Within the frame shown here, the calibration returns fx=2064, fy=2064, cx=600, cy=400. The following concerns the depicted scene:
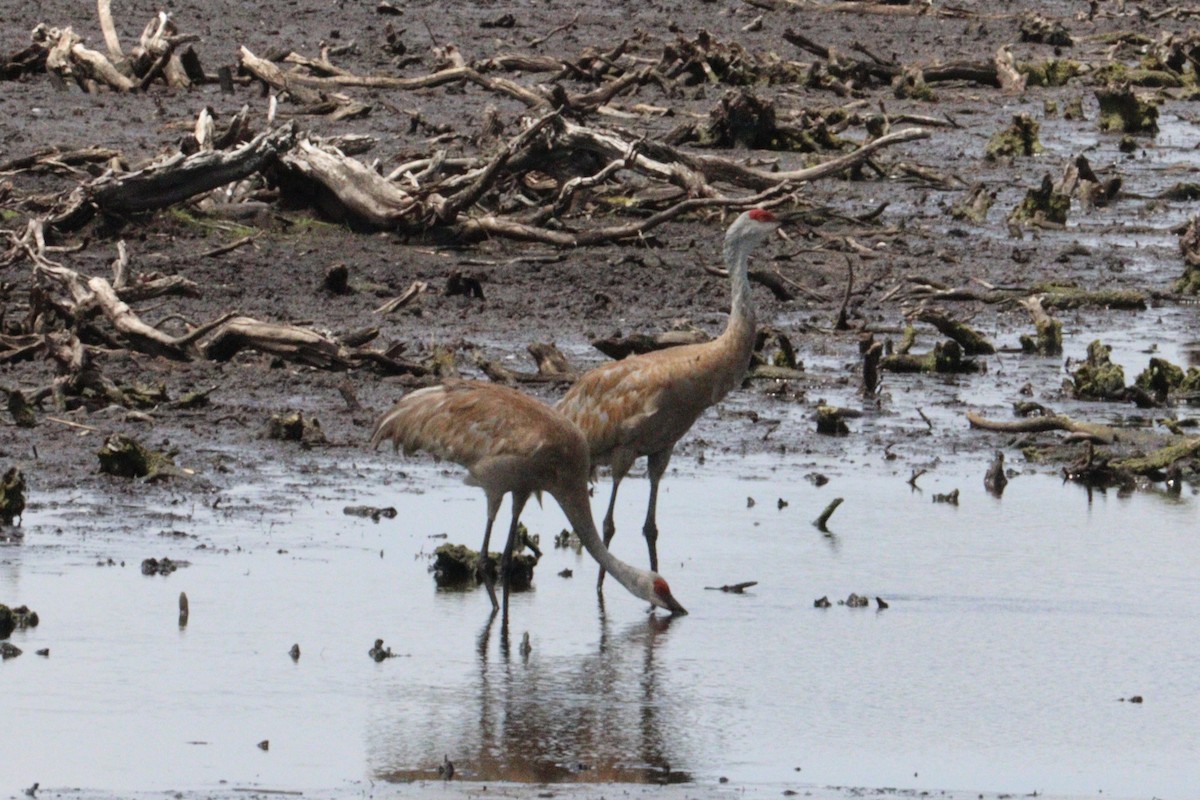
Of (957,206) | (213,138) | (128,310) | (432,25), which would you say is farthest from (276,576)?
(432,25)

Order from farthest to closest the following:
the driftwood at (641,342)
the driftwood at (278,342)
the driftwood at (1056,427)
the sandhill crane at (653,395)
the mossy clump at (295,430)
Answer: the driftwood at (641,342) < the driftwood at (278,342) < the driftwood at (1056,427) < the mossy clump at (295,430) < the sandhill crane at (653,395)

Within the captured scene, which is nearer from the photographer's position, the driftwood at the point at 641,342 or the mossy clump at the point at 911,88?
the driftwood at the point at 641,342

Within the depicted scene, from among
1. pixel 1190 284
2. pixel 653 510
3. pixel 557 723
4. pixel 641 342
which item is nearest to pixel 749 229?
→ pixel 653 510

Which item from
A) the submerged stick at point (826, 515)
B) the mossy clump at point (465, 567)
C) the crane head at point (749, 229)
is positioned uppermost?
the crane head at point (749, 229)

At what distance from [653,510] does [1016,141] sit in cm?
1287

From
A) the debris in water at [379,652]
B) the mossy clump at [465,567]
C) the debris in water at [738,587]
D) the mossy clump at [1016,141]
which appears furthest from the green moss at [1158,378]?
the mossy clump at [1016,141]

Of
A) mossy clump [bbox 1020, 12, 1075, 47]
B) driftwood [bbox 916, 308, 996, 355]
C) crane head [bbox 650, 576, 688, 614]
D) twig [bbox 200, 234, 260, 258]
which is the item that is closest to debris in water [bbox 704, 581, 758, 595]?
crane head [bbox 650, 576, 688, 614]

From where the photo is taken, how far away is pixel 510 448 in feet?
27.8

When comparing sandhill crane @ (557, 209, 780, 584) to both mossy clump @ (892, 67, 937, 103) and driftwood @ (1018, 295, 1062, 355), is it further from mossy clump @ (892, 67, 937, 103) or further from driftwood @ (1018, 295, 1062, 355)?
mossy clump @ (892, 67, 937, 103)

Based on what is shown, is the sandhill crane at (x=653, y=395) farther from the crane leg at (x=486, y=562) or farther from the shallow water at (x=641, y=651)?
the crane leg at (x=486, y=562)

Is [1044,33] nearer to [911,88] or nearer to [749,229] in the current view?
[911,88]

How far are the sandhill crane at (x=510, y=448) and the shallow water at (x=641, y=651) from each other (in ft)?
1.21

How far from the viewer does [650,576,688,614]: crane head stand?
26.6 ft

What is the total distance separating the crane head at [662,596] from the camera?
8.11 m
